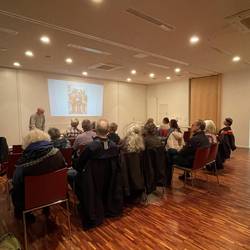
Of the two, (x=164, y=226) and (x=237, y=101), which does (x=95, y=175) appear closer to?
(x=164, y=226)

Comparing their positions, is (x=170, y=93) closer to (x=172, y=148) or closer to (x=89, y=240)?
(x=172, y=148)

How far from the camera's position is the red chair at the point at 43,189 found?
1900mm

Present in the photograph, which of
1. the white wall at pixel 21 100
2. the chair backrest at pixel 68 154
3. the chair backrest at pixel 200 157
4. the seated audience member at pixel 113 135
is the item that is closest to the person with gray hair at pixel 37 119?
the white wall at pixel 21 100

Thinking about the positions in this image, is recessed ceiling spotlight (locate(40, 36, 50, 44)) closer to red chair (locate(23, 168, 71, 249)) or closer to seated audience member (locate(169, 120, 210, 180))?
red chair (locate(23, 168, 71, 249))

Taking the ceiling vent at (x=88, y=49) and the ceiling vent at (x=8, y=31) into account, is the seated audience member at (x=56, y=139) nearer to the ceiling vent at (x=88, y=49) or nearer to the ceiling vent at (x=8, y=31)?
the ceiling vent at (x=8, y=31)

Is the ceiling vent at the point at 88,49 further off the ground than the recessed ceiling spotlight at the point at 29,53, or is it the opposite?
the recessed ceiling spotlight at the point at 29,53

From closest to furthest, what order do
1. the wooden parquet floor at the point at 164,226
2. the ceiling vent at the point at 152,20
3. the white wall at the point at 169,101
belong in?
1. the wooden parquet floor at the point at 164,226
2. the ceiling vent at the point at 152,20
3. the white wall at the point at 169,101

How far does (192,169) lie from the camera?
333cm

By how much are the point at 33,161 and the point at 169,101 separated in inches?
352

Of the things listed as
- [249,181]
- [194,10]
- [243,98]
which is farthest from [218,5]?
[243,98]

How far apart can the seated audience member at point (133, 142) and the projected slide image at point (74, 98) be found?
5638 mm

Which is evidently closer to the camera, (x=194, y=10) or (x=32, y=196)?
(x=32, y=196)

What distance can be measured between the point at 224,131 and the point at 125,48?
10.2 feet

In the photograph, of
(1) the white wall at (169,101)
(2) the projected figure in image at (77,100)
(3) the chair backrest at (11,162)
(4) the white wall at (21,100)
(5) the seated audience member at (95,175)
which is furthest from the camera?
(1) the white wall at (169,101)
